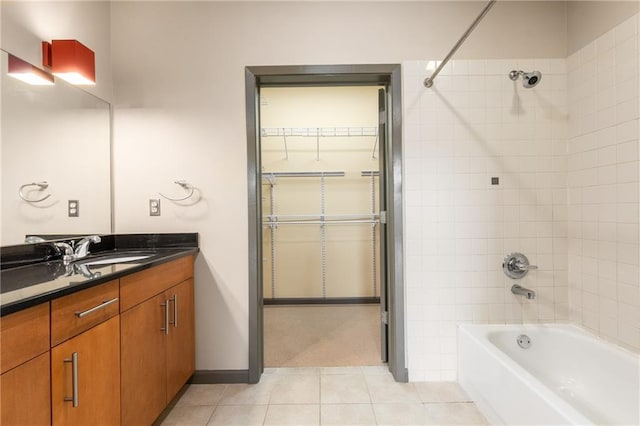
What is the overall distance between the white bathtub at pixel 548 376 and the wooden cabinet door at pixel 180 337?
5.67 ft

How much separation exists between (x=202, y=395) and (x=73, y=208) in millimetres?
1370

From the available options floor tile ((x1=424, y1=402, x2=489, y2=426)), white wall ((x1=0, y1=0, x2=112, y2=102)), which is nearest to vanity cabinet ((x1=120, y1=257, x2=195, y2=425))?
white wall ((x1=0, y1=0, x2=112, y2=102))

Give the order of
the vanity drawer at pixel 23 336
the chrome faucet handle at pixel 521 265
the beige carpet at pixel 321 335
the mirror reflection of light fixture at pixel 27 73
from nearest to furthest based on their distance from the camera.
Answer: the vanity drawer at pixel 23 336 → the mirror reflection of light fixture at pixel 27 73 → the chrome faucet handle at pixel 521 265 → the beige carpet at pixel 321 335

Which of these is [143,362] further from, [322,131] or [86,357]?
[322,131]

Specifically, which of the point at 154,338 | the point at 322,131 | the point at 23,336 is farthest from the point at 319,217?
the point at 23,336

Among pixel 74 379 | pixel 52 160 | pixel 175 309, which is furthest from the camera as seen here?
pixel 175 309

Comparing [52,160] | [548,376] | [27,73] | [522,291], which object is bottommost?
[548,376]

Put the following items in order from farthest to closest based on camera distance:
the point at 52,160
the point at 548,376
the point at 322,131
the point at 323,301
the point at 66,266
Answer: the point at 323,301, the point at 322,131, the point at 548,376, the point at 52,160, the point at 66,266

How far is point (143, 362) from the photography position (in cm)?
132

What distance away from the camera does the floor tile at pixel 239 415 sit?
1.52 metres

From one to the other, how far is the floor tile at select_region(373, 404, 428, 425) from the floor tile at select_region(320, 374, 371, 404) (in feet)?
0.35

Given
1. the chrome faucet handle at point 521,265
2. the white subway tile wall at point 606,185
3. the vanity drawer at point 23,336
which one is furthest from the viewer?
the chrome faucet handle at point 521,265

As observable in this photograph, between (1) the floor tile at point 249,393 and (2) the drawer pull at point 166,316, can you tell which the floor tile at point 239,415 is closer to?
(1) the floor tile at point 249,393

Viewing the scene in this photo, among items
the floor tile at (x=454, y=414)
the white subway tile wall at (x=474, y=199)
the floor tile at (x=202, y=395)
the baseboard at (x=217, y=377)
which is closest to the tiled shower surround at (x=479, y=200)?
the white subway tile wall at (x=474, y=199)
